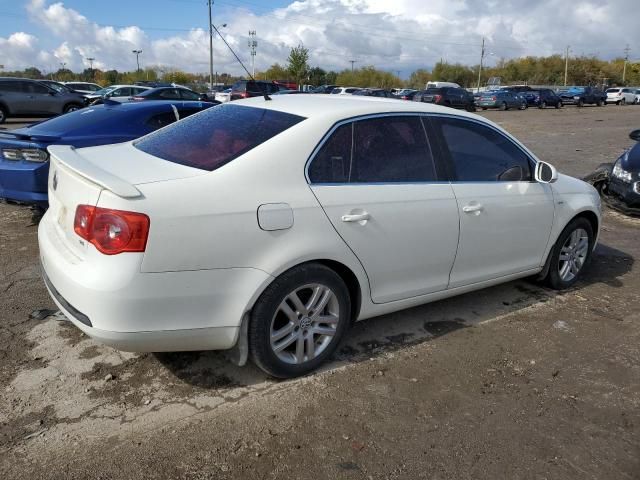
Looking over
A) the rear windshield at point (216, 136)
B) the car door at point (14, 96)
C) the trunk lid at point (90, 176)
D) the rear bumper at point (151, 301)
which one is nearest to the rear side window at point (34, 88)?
the car door at point (14, 96)

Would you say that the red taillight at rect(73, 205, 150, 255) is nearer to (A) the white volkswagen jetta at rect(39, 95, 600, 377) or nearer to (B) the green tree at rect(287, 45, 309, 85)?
(A) the white volkswagen jetta at rect(39, 95, 600, 377)

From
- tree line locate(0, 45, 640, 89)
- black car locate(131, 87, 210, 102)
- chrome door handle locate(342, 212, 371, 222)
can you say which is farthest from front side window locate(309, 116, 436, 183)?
tree line locate(0, 45, 640, 89)

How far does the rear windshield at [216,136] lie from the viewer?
3.05 meters

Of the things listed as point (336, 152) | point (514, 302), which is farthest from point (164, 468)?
point (514, 302)


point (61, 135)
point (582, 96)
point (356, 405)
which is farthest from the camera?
point (582, 96)

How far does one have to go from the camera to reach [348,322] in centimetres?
338

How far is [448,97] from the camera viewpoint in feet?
104

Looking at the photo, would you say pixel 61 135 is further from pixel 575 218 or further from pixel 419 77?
pixel 419 77

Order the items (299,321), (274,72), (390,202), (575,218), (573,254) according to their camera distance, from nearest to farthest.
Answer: (299,321)
(390,202)
(575,218)
(573,254)
(274,72)

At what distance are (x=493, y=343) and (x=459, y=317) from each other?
1.47 ft

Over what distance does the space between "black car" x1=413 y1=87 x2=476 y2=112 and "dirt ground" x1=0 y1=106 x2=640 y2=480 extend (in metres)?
28.1

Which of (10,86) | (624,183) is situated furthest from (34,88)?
(624,183)

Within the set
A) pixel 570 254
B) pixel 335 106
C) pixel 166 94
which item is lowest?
pixel 570 254

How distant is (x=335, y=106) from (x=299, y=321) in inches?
53.6
